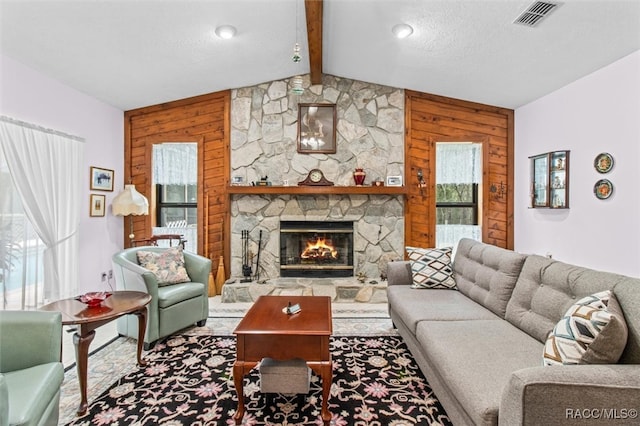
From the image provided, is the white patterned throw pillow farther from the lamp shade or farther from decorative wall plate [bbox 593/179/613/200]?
the lamp shade

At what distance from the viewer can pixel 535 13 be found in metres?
2.76

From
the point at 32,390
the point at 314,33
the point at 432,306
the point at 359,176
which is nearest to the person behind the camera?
the point at 32,390

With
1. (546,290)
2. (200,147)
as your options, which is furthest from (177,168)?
(546,290)

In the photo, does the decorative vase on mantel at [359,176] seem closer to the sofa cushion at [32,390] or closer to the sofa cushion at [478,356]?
the sofa cushion at [478,356]

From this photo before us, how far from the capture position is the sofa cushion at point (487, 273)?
94.2 inches

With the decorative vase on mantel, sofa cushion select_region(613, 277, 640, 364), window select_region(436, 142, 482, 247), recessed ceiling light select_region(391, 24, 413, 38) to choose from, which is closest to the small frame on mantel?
the decorative vase on mantel

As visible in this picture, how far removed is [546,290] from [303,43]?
142 inches

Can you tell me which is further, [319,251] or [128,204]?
[319,251]

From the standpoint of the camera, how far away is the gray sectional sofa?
1.19 metres

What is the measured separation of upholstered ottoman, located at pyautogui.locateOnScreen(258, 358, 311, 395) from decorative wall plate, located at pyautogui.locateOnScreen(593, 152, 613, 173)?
11.6ft

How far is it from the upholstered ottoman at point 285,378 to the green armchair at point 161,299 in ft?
4.56

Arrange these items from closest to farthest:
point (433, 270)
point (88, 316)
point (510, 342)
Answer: point (510, 342)
point (88, 316)
point (433, 270)

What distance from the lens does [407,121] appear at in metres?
4.82

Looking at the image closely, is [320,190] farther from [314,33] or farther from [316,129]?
[314,33]
